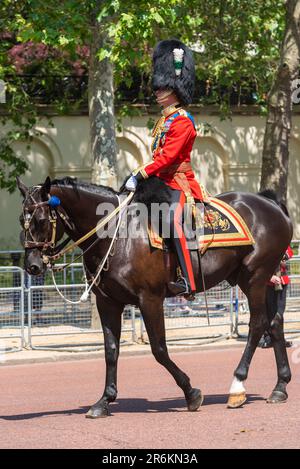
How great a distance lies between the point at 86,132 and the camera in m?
28.0

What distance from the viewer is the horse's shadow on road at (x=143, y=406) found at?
10242mm

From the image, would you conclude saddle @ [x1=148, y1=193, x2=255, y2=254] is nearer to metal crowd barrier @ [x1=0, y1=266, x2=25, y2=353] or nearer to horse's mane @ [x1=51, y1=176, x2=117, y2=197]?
horse's mane @ [x1=51, y1=176, x2=117, y2=197]

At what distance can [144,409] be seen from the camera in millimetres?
10391

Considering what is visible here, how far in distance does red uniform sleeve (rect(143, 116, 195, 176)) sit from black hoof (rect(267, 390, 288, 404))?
236 cm

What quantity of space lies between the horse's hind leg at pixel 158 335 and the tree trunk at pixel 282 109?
29.4 feet

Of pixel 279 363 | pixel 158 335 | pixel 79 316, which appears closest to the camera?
pixel 158 335

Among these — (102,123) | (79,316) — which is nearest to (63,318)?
(79,316)

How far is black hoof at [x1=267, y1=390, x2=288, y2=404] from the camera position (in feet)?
34.4

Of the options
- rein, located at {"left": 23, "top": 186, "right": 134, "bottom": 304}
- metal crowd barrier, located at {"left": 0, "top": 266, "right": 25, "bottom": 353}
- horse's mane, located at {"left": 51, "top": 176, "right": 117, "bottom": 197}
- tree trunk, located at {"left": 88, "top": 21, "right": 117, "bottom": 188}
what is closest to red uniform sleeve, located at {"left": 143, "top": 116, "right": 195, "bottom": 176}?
rein, located at {"left": 23, "top": 186, "right": 134, "bottom": 304}

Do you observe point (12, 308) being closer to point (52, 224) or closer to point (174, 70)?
point (52, 224)

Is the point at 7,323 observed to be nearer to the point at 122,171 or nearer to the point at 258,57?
the point at 258,57

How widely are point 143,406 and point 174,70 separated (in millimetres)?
3114

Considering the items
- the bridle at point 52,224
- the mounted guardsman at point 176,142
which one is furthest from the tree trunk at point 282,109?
the bridle at point 52,224

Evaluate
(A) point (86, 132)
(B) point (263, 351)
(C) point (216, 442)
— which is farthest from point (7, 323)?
(A) point (86, 132)
